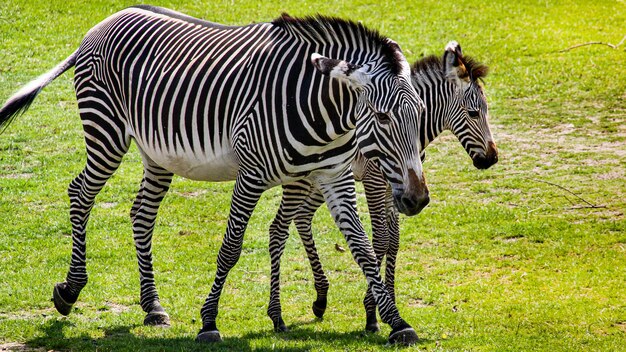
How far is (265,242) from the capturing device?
12148mm

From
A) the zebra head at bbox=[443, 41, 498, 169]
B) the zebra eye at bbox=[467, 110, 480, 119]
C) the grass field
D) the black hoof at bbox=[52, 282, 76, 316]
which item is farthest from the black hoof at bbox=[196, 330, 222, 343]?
the zebra eye at bbox=[467, 110, 480, 119]

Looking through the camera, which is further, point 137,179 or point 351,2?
point 351,2

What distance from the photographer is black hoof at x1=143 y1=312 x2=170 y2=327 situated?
9156 millimetres

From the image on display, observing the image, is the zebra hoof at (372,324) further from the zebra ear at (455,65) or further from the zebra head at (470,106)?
the zebra ear at (455,65)

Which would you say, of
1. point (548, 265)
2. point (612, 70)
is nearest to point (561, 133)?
point (612, 70)

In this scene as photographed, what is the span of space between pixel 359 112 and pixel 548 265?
15.5ft

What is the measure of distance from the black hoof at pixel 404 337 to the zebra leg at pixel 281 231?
4.86 feet

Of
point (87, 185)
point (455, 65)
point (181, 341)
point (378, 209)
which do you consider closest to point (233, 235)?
point (181, 341)

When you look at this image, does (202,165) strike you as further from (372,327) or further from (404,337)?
(404,337)

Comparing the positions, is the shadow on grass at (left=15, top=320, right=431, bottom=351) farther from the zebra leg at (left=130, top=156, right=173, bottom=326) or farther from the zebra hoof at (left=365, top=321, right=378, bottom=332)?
the zebra leg at (left=130, top=156, right=173, bottom=326)

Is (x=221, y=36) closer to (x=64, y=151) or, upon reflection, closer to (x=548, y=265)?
(x=548, y=265)

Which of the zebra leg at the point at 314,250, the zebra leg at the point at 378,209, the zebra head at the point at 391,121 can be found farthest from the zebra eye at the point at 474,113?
the zebra head at the point at 391,121

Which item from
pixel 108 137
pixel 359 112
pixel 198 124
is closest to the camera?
pixel 359 112

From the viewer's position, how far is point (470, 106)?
9766mm
